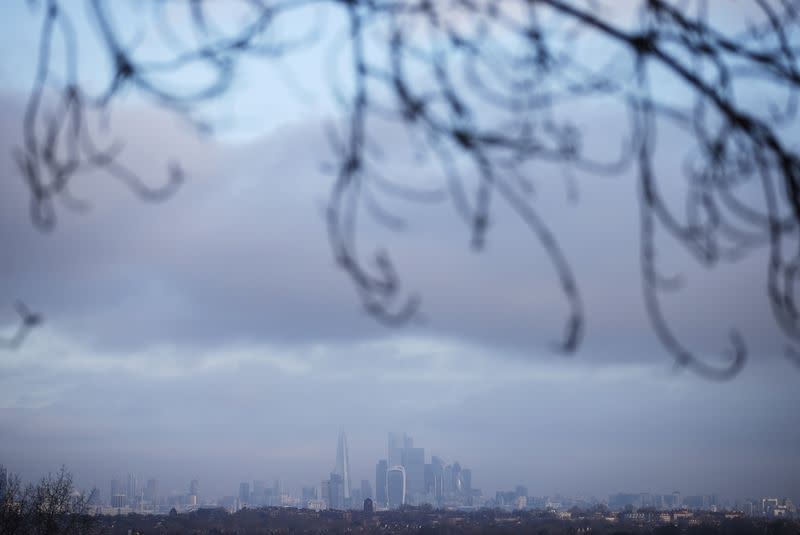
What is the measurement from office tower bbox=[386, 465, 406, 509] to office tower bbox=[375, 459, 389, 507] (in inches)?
33.8

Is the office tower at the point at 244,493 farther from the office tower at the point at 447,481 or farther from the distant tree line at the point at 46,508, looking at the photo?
Answer: the distant tree line at the point at 46,508

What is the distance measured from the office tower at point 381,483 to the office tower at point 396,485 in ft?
2.82

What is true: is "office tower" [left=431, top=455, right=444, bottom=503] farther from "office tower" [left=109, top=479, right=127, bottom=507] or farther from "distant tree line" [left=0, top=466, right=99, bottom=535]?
"distant tree line" [left=0, top=466, right=99, bottom=535]

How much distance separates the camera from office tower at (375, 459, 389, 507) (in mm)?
121250

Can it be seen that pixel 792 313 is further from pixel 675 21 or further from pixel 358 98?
pixel 358 98

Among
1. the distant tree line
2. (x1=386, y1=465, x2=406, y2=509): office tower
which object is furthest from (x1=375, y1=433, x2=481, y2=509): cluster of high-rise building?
the distant tree line

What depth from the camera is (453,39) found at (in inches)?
78.5

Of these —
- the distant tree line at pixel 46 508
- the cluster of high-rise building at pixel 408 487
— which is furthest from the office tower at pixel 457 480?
the distant tree line at pixel 46 508

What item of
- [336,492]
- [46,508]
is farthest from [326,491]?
[46,508]

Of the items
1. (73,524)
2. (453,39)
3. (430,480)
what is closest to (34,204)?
(453,39)

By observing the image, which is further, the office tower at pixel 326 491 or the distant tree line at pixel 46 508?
the office tower at pixel 326 491

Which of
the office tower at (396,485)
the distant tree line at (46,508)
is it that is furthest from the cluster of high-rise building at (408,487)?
the distant tree line at (46,508)

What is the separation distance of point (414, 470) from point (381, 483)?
5.48 meters

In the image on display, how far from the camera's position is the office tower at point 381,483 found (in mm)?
121250
